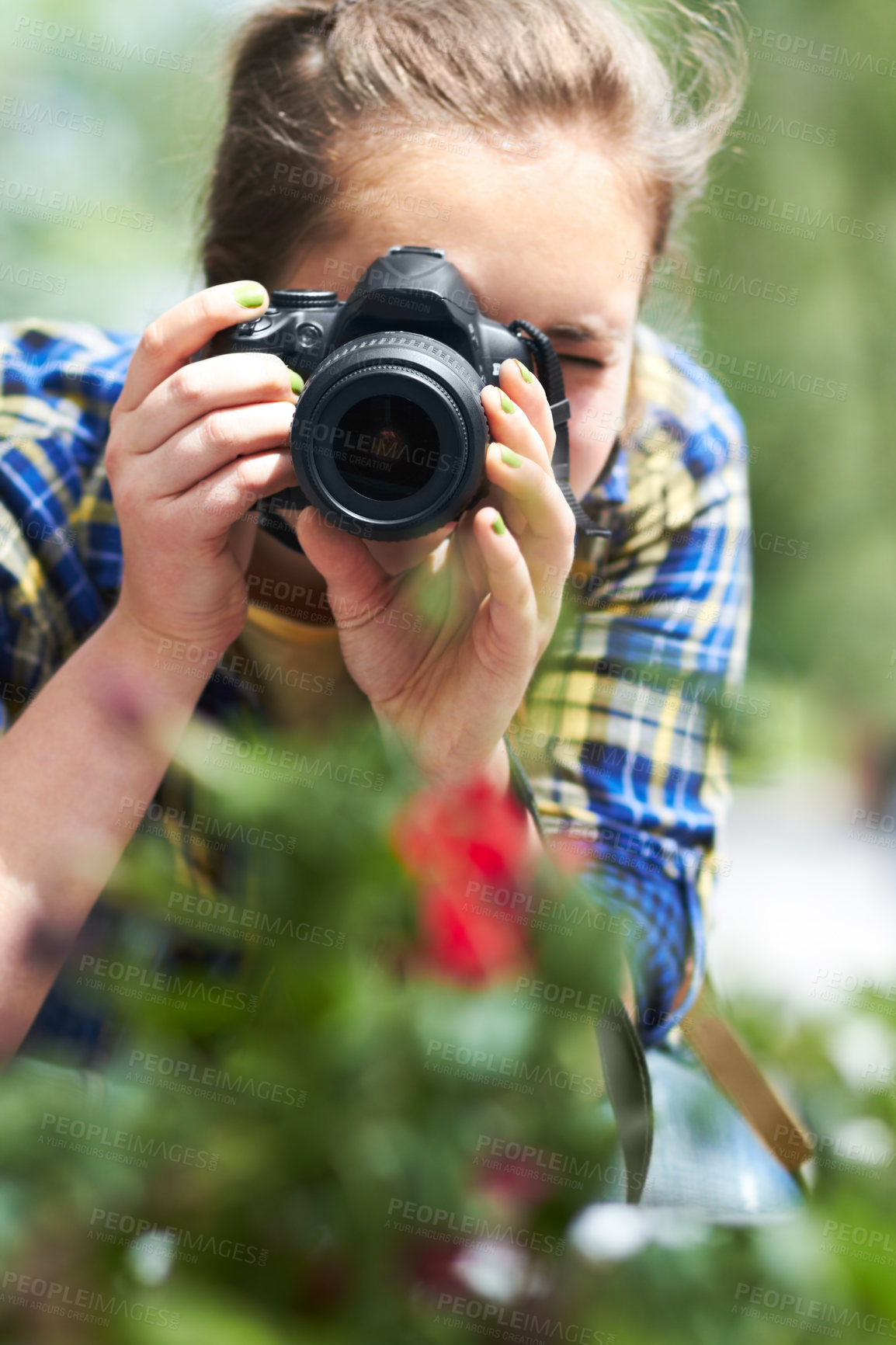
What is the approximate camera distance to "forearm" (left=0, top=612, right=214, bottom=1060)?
708 mm

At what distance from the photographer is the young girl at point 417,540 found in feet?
2.47

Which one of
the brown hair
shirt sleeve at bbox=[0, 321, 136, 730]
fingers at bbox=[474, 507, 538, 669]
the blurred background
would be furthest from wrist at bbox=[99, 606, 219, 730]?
the blurred background

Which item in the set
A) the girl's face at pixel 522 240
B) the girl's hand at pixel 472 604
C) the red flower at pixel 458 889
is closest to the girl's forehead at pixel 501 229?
the girl's face at pixel 522 240

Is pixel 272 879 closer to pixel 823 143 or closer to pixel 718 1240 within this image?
pixel 718 1240

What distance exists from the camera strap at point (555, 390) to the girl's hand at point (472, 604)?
0.08 ft

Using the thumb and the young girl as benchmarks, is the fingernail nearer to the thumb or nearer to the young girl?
the young girl

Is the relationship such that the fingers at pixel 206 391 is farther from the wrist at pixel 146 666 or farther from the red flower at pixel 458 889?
the red flower at pixel 458 889

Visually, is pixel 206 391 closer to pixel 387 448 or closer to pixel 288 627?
pixel 387 448

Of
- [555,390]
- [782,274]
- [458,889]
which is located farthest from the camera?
[782,274]

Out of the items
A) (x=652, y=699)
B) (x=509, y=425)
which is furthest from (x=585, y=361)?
(x=652, y=699)

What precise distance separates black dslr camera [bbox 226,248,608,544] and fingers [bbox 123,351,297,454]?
43 millimetres

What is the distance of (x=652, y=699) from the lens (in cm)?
100

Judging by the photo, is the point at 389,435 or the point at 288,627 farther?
the point at 288,627

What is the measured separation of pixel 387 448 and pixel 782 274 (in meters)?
3.06
